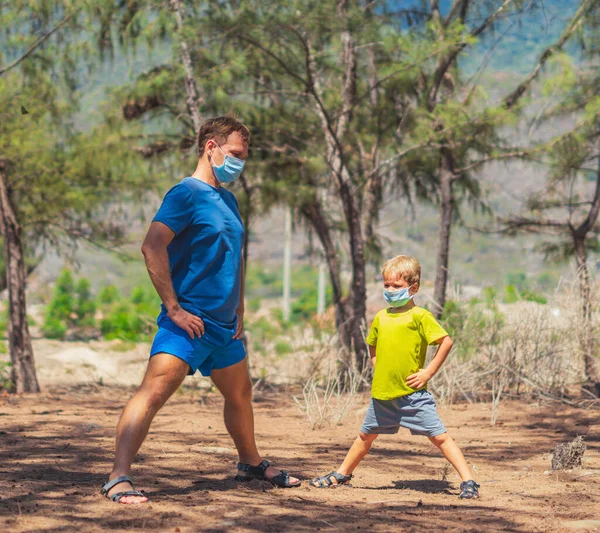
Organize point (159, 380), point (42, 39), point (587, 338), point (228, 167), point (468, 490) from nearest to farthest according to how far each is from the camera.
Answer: point (159, 380), point (228, 167), point (468, 490), point (587, 338), point (42, 39)

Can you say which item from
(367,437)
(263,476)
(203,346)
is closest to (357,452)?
(367,437)

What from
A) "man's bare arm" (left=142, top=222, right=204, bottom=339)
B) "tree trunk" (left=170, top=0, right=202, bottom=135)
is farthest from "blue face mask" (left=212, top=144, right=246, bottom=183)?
"tree trunk" (left=170, top=0, right=202, bottom=135)

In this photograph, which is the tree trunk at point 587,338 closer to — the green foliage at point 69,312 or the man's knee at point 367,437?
the man's knee at point 367,437

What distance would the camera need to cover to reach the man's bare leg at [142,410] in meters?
4.02

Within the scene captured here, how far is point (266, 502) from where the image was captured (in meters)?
4.25

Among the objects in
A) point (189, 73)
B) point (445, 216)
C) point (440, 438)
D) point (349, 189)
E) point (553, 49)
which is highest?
point (553, 49)

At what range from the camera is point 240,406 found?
460 centimetres

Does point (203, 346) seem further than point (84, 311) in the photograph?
No

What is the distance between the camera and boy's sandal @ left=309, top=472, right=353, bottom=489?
4719mm

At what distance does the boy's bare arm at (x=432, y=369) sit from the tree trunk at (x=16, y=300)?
805 cm

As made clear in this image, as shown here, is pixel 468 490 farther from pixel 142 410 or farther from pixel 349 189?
pixel 349 189

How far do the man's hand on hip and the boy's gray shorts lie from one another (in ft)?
3.39

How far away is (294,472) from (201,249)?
5.37 feet

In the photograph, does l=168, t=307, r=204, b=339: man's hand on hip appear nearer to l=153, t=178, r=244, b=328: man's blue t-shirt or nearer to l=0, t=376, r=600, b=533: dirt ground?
l=153, t=178, r=244, b=328: man's blue t-shirt
